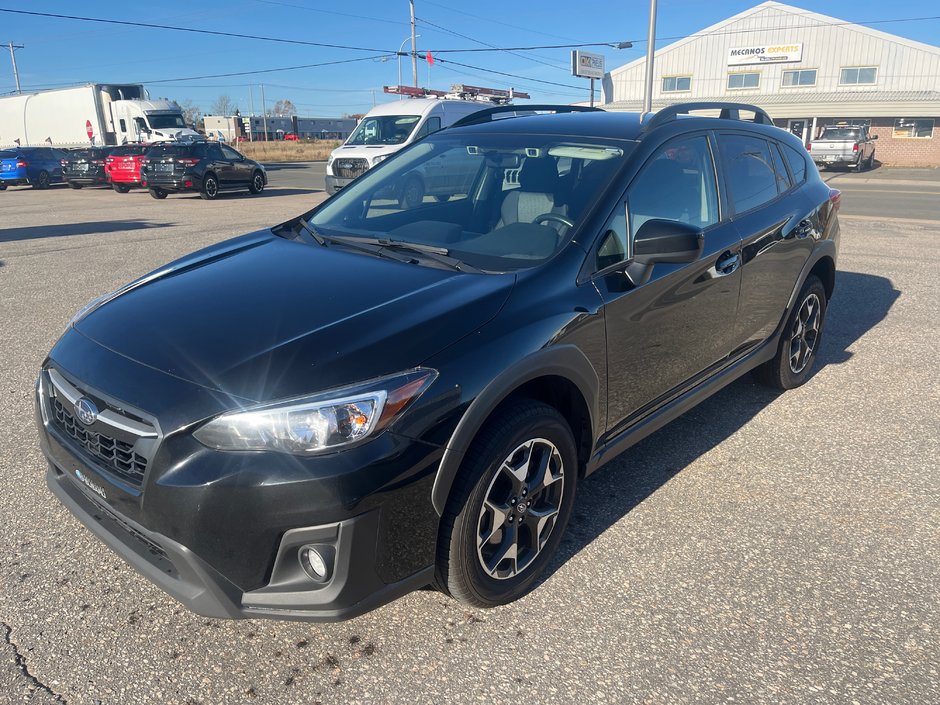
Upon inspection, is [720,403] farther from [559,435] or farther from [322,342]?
[322,342]

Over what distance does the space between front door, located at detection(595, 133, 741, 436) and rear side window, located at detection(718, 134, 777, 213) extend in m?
0.19

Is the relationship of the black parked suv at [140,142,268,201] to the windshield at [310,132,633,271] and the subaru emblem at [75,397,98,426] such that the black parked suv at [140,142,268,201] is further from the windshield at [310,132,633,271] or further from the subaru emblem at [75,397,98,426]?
the subaru emblem at [75,397,98,426]

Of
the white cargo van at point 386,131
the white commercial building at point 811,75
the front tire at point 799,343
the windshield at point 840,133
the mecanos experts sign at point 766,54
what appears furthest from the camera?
the mecanos experts sign at point 766,54

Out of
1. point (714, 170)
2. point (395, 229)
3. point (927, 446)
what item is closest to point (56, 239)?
point (395, 229)

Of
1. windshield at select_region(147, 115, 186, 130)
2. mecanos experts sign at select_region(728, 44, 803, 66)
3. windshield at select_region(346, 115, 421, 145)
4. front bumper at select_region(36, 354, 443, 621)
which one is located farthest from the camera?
mecanos experts sign at select_region(728, 44, 803, 66)

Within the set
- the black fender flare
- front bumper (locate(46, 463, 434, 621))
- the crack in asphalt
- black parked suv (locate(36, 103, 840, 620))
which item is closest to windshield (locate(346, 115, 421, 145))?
black parked suv (locate(36, 103, 840, 620))

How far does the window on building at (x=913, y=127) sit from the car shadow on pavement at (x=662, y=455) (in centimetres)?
4021

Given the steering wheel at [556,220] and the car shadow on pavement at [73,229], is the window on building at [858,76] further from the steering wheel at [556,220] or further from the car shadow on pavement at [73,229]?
the steering wheel at [556,220]

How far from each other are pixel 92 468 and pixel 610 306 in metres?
1.96

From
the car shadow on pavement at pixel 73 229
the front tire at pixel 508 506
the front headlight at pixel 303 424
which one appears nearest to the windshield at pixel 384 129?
the car shadow on pavement at pixel 73 229

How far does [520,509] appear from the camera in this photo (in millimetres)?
2645

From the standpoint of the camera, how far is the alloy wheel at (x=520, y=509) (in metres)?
2.55

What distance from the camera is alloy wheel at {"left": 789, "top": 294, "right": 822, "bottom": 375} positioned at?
4715mm

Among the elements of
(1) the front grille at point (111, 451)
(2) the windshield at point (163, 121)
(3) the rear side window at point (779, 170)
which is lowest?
(1) the front grille at point (111, 451)
